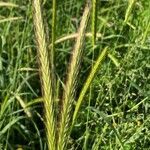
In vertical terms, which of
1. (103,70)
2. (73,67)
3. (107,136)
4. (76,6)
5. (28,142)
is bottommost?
(28,142)

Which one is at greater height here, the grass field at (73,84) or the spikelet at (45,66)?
the spikelet at (45,66)

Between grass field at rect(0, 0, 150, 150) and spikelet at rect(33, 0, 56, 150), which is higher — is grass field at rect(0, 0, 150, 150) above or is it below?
below

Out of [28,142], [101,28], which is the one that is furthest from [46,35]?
[101,28]

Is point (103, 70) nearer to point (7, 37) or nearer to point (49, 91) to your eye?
point (7, 37)

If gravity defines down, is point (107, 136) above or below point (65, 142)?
below

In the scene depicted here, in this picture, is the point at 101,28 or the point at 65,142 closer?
the point at 65,142

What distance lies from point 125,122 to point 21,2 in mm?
1087

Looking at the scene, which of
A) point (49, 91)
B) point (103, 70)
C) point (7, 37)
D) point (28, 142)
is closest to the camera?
point (49, 91)

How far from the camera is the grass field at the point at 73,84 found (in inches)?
29.5

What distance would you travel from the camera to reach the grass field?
2.45 ft

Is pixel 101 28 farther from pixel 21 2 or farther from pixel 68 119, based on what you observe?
pixel 68 119

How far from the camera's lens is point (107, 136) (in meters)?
1.66

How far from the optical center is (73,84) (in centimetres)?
75

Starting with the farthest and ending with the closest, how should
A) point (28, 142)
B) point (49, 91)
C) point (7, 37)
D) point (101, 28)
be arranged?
1. point (101, 28)
2. point (7, 37)
3. point (28, 142)
4. point (49, 91)
